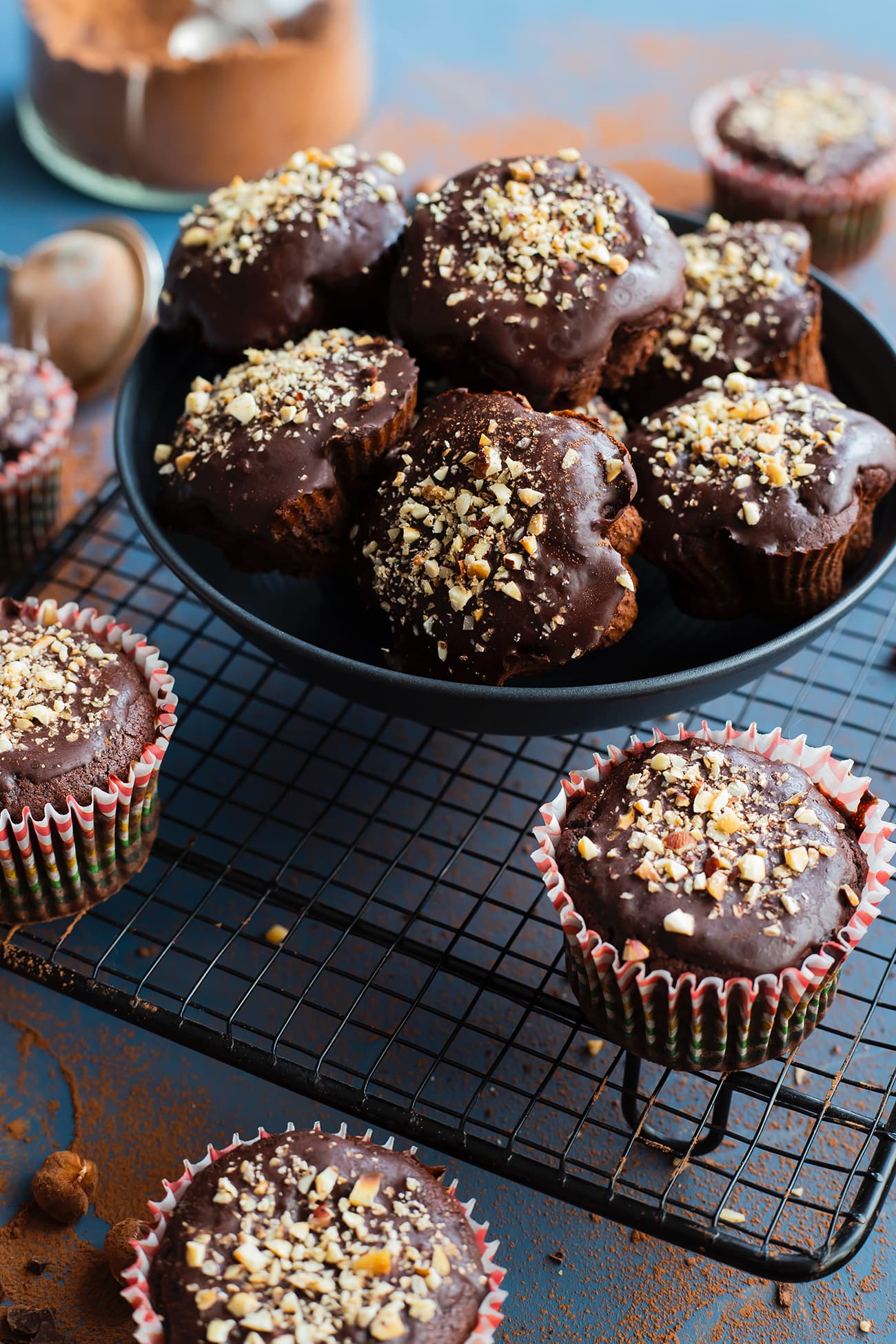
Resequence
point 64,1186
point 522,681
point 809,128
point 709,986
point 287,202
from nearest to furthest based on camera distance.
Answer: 1. point 709,986
2. point 64,1186
3. point 522,681
4. point 287,202
5. point 809,128

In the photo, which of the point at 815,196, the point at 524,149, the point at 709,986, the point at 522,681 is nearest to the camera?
the point at 709,986

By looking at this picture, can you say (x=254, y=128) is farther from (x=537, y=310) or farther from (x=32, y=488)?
(x=537, y=310)

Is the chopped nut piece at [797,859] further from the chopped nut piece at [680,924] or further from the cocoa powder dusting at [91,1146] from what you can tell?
the cocoa powder dusting at [91,1146]

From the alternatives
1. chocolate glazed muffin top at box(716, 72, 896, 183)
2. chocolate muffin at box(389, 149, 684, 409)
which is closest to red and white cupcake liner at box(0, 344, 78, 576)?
chocolate muffin at box(389, 149, 684, 409)

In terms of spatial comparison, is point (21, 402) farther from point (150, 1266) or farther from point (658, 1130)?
point (658, 1130)

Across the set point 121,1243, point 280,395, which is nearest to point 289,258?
point 280,395

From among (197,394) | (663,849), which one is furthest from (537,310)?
(663,849)

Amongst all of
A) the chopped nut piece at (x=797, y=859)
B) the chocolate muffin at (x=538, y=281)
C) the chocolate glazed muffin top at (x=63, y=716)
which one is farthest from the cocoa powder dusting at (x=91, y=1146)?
the chocolate muffin at (x=538, y=281)
